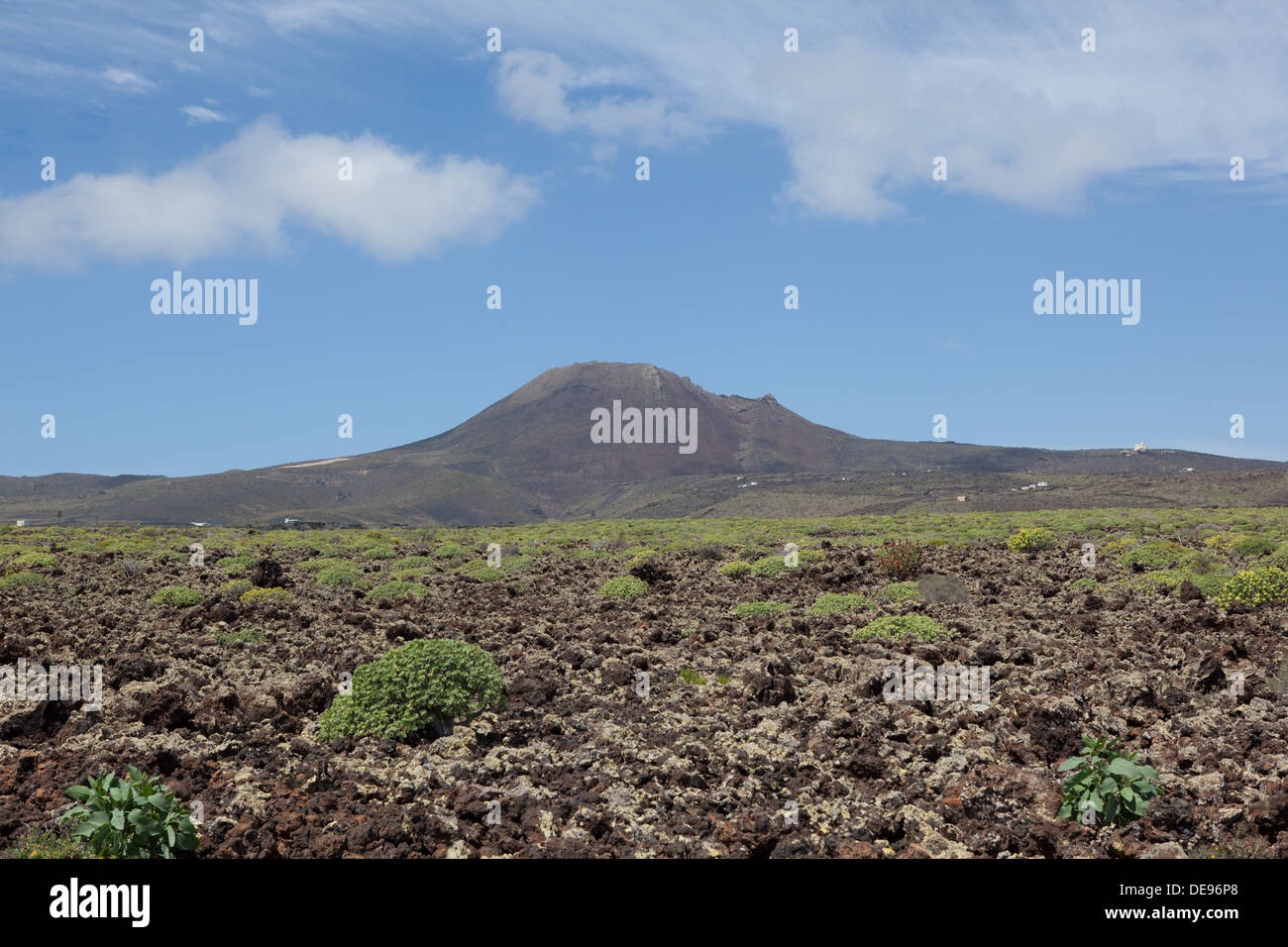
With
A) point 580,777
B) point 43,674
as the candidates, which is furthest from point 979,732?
point 43,674

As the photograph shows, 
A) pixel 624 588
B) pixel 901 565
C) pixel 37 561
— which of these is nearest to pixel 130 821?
pixel 624 588

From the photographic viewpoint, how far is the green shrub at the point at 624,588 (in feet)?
58.3

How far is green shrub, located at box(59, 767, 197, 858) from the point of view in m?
5.62

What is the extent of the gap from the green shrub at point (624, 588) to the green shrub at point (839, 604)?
3585 millimetres

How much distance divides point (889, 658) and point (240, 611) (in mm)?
10439

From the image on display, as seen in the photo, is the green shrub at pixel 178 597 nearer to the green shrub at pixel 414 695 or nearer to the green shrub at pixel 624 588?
the green shrub at pixel 624 588

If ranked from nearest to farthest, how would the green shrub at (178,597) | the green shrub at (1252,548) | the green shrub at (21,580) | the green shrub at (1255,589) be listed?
the green shrub at (1255,589) < the green shrub at (178,597) < the green shrub at (21,580) < the green shrub at (1252,548)

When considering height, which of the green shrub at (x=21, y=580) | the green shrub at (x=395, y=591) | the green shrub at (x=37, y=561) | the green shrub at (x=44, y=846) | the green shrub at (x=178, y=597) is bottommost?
the green shrub at (x=44, y=846)

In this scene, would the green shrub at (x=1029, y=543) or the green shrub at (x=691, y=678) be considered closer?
the green shrub at (x=691, y=678)

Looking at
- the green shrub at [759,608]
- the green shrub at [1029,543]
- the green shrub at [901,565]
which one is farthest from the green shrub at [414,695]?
the green shrub at [1029,543]

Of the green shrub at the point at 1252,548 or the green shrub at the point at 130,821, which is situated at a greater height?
the green shrub at the point at 1252,548

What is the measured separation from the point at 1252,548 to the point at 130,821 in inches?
962
